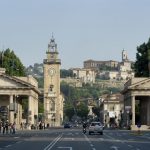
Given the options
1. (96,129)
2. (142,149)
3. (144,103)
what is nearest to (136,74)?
(144,103)

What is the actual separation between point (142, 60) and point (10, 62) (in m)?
26.9

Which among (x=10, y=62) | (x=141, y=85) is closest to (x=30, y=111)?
(x=10, y=62)

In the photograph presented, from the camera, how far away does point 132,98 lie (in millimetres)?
135125

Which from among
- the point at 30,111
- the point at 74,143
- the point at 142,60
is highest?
the point at 142,60

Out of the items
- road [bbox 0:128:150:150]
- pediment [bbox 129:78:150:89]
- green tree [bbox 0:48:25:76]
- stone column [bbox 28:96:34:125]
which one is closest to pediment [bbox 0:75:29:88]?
stone column [bbox 28:96:34:125]

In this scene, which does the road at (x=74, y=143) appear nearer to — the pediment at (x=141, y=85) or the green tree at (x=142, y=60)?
the pediment at (x=141, y=85)

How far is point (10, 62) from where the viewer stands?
5625 inches

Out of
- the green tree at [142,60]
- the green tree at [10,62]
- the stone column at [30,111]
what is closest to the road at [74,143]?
the stone column at [30,111]

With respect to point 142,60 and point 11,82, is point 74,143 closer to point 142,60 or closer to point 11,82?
point 11,82

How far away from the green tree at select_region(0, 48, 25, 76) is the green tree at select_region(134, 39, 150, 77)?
24818mm

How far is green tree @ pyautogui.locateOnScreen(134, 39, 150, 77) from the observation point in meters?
137

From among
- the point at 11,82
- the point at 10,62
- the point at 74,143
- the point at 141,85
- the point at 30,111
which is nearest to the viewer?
the point at 74,143

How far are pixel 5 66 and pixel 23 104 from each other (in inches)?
646

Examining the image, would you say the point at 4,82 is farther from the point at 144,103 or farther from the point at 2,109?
the point at 144,103
